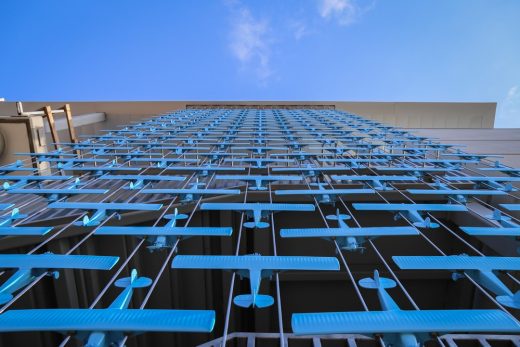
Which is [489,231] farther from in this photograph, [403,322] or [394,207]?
[403,322]

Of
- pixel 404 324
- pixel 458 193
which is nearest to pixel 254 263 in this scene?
pixel 404 324

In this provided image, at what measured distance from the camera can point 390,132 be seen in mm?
10938

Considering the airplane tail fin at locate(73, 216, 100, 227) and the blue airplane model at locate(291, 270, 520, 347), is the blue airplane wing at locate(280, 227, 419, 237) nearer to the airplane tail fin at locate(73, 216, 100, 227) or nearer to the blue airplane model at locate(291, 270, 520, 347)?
the blue airplane model at locate(291, 270, 520, 347)

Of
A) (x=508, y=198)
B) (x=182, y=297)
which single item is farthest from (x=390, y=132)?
(x=182, y=297)

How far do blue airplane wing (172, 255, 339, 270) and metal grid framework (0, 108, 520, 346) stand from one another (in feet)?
0.19

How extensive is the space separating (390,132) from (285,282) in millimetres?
6737

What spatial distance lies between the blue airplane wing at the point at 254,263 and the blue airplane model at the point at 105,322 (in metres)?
0.63

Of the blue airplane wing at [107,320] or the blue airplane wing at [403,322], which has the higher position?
the blue airplane wing at [107,320]

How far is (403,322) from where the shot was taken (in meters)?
2.05

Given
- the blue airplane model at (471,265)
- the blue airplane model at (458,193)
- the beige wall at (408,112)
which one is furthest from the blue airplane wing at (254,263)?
the beige wall at (408,112)

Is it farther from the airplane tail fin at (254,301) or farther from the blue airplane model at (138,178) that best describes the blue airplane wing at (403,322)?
the blue airplane model at (138,178)

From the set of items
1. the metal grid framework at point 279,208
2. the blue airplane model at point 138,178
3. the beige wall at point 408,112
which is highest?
the beige wall at point 408,112

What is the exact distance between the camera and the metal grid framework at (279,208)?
281cm

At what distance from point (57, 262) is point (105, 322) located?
1.17 meters
